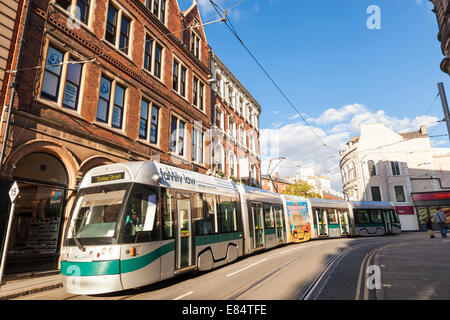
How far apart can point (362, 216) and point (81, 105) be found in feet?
73.0

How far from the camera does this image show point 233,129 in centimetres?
2712

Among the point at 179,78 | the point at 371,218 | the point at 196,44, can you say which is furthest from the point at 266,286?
the point at 371,218

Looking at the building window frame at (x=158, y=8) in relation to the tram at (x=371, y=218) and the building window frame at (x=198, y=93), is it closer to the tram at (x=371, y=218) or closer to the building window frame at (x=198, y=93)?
the building window frame at (x=198, y=93)

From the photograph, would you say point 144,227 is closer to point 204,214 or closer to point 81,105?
point 204,214

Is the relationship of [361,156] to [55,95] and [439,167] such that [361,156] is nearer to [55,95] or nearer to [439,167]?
[439,167]

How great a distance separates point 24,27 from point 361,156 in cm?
4116

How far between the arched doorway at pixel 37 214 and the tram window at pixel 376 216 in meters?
22.9

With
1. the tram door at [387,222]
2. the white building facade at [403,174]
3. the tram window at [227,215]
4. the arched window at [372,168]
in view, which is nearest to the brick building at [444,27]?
the tram door at [387,222]

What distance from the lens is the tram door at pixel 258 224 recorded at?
494 inches

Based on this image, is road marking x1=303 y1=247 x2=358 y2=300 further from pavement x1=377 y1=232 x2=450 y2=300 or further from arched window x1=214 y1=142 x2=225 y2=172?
arched window x1=214 y1=142 x2=225 y2=172

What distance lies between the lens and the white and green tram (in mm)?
5730

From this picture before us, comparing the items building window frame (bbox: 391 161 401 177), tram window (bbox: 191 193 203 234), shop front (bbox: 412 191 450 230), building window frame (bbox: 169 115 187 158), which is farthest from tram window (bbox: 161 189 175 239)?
building window frame (bbox: 391 161 401 177)

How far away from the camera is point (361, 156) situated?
130 feet
